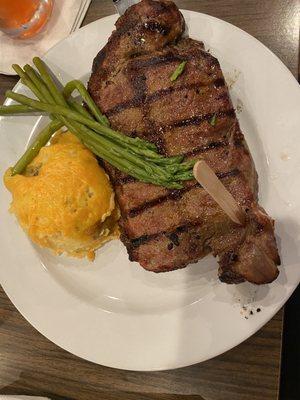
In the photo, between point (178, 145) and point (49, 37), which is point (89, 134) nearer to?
point (178, 145)

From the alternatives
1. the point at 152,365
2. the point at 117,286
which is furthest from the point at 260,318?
the point at 117,286

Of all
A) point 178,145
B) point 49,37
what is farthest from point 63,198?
point 49,37

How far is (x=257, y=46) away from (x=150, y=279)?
1536 mm

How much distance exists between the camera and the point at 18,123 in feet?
9.46

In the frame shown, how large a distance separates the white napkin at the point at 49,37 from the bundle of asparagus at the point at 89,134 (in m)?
0.45

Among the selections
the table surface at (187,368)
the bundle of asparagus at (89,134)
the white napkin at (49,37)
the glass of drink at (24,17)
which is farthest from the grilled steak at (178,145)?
the glass of drink at (24,17)

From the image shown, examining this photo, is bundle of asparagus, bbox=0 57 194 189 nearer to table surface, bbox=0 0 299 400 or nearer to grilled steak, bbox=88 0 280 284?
grilled steak, bbox=88 0 280 284

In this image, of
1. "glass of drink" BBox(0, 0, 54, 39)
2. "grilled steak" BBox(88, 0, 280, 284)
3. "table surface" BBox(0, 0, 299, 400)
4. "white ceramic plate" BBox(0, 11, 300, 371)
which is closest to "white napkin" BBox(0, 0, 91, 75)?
"glass of drink" BBox(0, 0, 54, 39)

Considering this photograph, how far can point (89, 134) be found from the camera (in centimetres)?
249

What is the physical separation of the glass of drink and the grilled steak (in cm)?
98

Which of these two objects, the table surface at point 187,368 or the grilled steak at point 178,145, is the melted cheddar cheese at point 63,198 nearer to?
the grilled steak at point 178,145

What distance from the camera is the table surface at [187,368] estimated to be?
2.45 metres

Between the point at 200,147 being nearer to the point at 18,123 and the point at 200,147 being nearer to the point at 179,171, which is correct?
the point at 179,171

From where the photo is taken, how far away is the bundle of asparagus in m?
2.23
